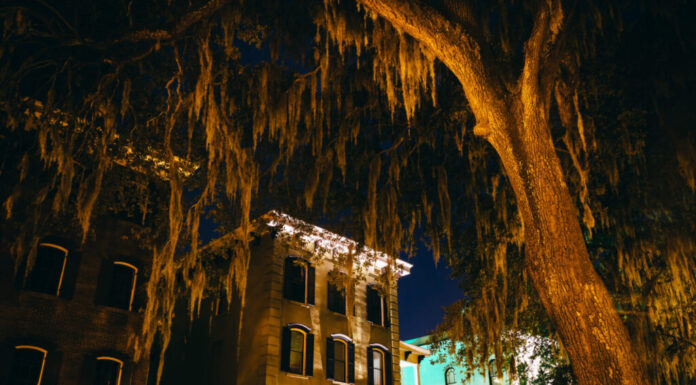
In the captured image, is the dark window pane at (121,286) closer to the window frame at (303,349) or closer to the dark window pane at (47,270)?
the dark window pane at (47,270)

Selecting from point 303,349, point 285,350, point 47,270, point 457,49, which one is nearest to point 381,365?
point 303,349

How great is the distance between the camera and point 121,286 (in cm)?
1595

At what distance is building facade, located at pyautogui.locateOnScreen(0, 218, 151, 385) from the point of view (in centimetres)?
1345

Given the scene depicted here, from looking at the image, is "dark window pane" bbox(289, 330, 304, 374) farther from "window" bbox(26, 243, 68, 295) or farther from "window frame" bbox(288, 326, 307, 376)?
"window" bbox(26, 243, 68, 295)

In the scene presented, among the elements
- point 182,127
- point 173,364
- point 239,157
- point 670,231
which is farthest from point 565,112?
point 173,364

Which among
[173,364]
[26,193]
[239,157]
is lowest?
[173,364]

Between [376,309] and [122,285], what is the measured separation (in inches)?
467

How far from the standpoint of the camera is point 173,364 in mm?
22641

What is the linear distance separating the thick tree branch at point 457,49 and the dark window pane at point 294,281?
48.5ft

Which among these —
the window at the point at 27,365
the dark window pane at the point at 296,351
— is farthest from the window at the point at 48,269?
the dark window pane at the point at 296,351

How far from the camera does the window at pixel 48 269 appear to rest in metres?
14.2

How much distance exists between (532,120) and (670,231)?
22.4 ft

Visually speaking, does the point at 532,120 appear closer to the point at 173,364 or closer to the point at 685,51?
the point at 685,51

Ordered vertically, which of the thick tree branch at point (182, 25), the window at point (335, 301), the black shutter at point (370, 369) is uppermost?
the thick tree branch at point (182, 25)
